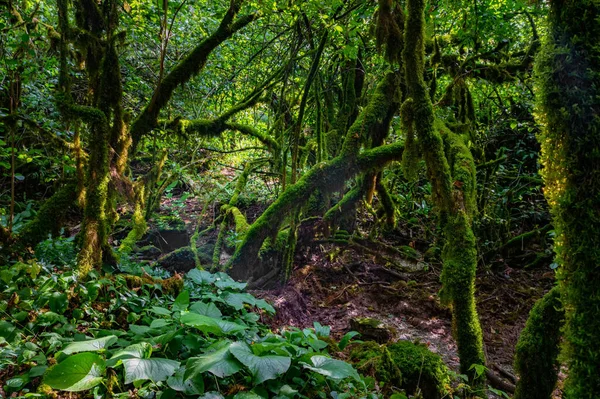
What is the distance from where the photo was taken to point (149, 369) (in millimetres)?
1704

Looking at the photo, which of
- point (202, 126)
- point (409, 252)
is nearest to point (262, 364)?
point (202, 126)

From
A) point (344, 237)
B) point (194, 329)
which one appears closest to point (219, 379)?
point (194, 329)

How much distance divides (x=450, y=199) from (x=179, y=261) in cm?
419

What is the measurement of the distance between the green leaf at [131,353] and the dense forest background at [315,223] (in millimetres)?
15

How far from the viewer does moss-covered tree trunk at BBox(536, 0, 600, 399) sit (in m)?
1.30

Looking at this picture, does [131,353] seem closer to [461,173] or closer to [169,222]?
[461,173]

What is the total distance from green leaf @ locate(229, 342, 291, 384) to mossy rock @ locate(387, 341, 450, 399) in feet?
4.63

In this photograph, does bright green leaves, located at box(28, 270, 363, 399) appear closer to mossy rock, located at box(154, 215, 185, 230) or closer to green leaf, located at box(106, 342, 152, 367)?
green leaf, located at box(106, 342, 152, 367)

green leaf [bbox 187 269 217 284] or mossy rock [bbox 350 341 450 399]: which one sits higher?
green leaf [bbox 187 269 217 284]

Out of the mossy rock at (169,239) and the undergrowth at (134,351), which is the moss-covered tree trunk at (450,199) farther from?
the mossy rock at (169,239)

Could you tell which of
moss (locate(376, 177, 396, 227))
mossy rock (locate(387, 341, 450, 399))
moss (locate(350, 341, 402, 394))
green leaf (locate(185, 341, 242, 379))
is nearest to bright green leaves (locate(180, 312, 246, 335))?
green leaf (locate(185, 341, 242, 379))

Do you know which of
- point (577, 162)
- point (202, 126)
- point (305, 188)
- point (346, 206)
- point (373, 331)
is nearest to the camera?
point (577, 162)

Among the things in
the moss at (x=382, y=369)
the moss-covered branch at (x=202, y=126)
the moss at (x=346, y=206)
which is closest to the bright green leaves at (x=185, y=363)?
the moss at (x=382, y=369)

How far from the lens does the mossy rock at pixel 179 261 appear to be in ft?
18.3
